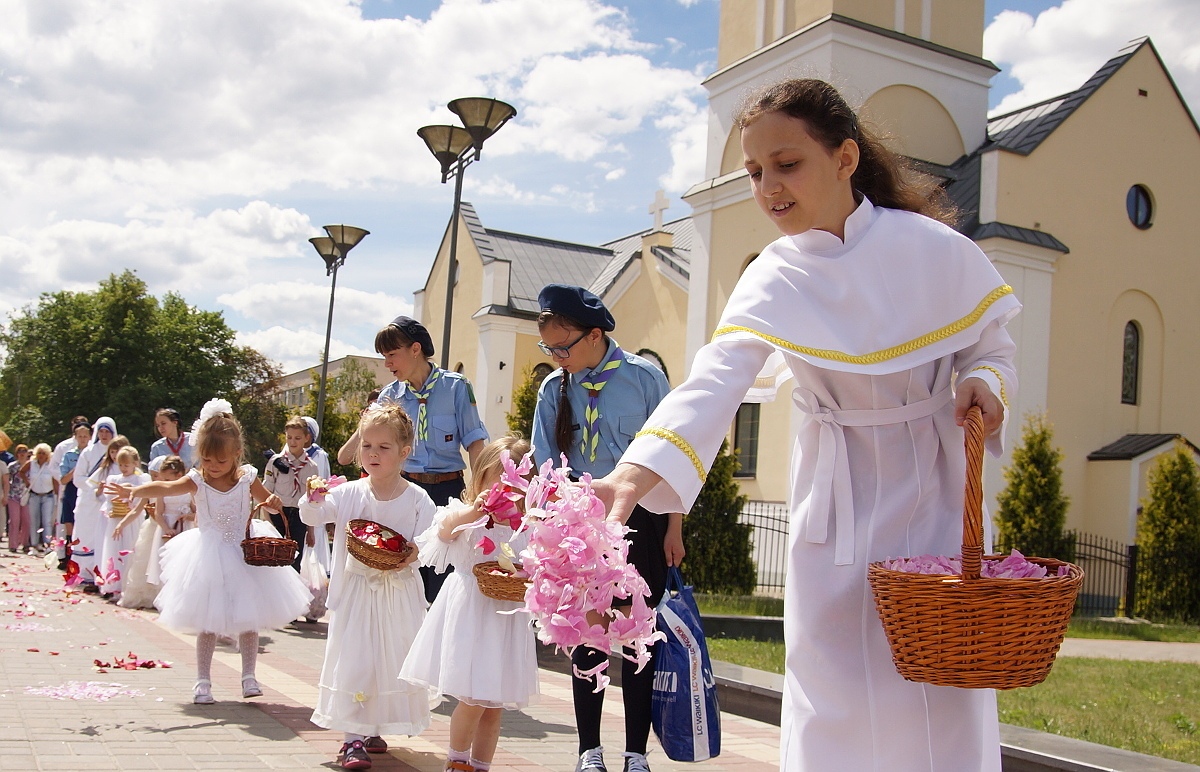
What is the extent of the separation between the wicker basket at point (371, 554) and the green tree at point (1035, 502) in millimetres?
15839

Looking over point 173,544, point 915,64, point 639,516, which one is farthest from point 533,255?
point 639,516

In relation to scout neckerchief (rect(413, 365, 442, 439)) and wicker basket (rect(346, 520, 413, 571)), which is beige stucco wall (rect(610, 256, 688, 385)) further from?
wicker basket (rect(346, 520, 413, 571))

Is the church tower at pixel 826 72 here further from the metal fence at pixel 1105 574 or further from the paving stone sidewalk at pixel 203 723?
the paving stone sidewalk at pixel 203 723

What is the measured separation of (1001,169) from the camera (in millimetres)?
21906

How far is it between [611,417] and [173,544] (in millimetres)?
3680

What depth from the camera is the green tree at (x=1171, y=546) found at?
18922mm

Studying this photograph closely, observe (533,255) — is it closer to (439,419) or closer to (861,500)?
(439,419)

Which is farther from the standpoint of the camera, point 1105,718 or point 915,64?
point 915,64

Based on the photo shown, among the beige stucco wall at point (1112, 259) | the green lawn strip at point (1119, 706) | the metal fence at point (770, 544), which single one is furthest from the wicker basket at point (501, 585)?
the beige stucco wall at point (1112, 259)

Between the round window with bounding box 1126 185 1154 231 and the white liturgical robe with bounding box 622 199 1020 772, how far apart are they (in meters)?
23.6

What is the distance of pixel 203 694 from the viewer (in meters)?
6.79

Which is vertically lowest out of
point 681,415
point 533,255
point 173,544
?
point 173,544

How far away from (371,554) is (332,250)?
62.6ft

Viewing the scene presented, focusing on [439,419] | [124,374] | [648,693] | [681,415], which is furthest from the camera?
[124,374]
